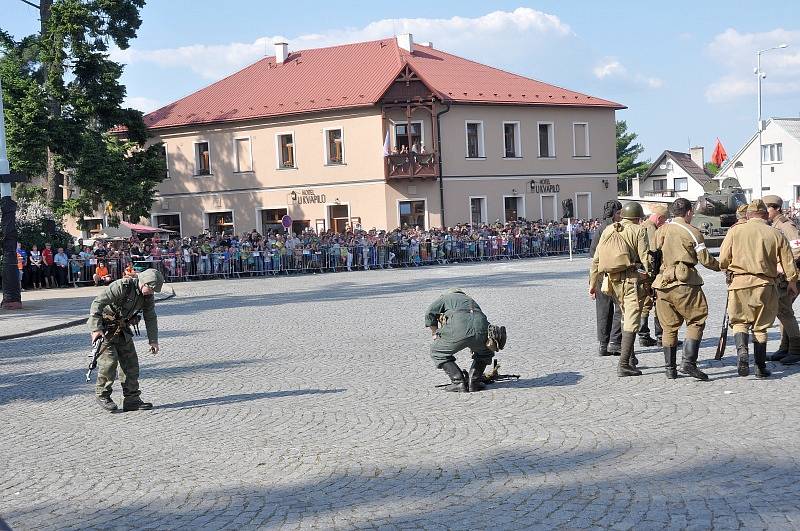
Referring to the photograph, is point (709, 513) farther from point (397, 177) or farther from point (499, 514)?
point (397, 177)

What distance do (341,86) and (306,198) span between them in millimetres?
5966

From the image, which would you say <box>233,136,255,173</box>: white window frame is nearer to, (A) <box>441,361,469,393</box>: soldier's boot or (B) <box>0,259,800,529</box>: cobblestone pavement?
(B) <box>0,259,800,529</box>: cobblestone pavement

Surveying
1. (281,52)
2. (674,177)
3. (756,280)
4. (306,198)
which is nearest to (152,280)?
(756,280)

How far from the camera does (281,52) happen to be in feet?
175

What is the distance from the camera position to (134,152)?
40750mm

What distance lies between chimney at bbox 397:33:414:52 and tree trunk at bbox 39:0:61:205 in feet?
63.0

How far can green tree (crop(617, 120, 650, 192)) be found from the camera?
10688 centimetres

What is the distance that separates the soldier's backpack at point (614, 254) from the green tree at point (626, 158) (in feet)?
313

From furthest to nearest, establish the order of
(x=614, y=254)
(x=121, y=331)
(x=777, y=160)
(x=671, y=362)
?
(x=777, y=160)
(x=614, y=254)
(x=671, y=362)
(x=121, y=331)

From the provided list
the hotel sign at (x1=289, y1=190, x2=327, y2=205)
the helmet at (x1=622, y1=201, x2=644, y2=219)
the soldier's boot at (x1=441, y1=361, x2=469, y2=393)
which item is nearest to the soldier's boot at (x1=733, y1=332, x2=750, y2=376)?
the helmet at (x1=622, y1=201, x2=644, y2=219)

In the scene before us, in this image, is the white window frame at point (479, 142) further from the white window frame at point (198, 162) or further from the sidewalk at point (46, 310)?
the sidewalk at point (46, 310)

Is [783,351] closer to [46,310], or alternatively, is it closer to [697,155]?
[46,310]

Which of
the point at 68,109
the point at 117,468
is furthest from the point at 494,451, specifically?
the point at 68,109

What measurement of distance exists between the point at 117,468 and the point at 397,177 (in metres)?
39.2
